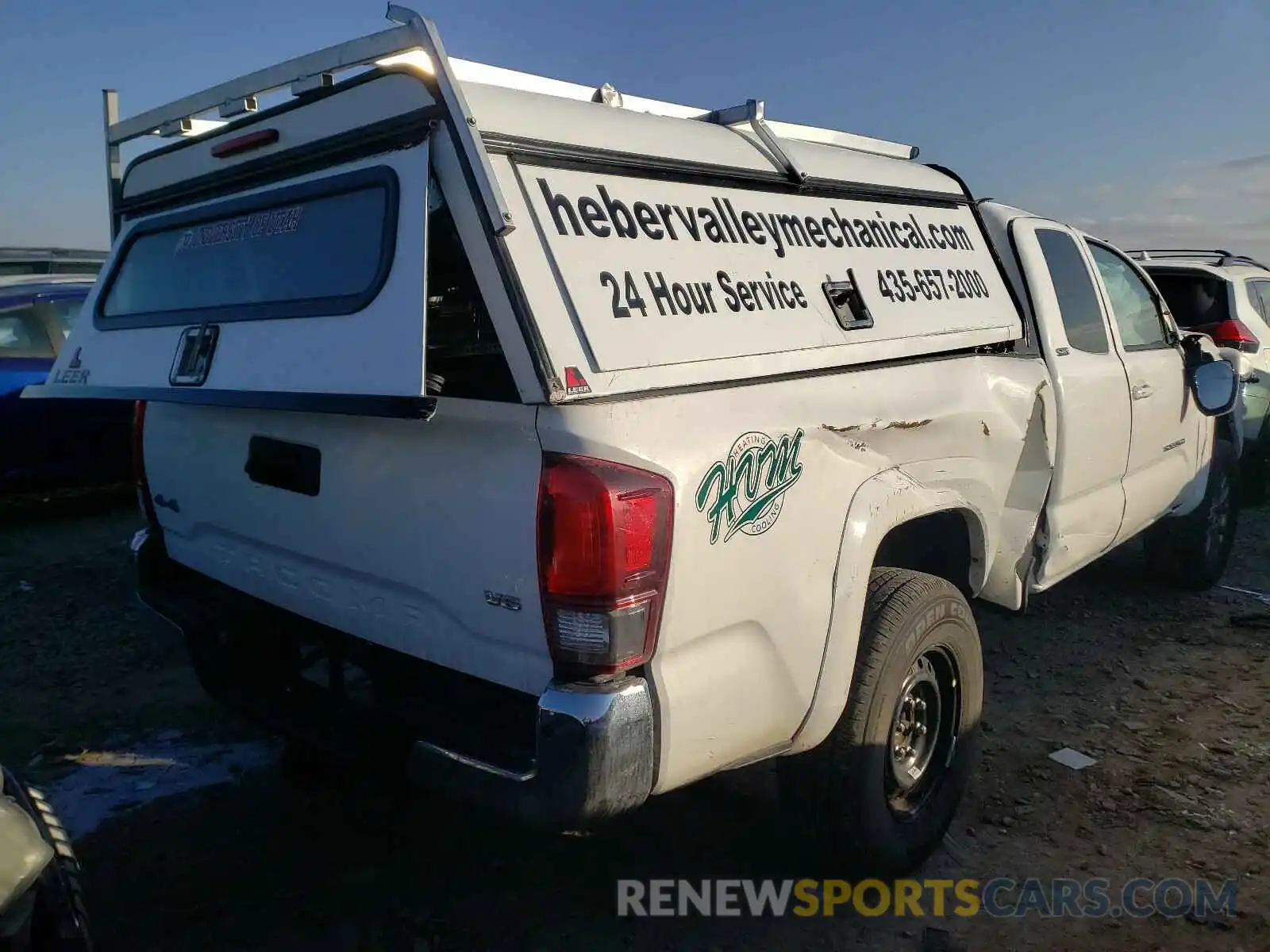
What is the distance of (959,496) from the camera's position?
318 cm

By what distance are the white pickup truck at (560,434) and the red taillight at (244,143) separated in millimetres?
12

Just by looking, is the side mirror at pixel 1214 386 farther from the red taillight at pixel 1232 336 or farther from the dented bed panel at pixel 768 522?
the dented bed panel at pixel 768 522

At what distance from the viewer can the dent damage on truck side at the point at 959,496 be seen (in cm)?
266

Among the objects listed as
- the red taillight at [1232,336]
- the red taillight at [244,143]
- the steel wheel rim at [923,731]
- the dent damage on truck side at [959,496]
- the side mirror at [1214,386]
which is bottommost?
the steel wheel rim at [923,731]

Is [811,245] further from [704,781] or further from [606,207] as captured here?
[704,781]

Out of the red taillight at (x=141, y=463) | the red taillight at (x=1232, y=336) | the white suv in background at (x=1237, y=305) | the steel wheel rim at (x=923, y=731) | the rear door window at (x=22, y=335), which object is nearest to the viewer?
the steel wheel rim at (x=923, y=731)

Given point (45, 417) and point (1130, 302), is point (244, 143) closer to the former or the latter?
point (1130, 302)

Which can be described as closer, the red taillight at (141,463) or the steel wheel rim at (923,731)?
the steel wheel rim at (923,731)

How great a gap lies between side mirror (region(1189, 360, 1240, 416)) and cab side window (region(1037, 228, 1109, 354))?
1072mm

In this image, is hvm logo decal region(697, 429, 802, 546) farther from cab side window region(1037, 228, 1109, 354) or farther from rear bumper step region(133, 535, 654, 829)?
cab side window region(1037, 228, 1109, 354)

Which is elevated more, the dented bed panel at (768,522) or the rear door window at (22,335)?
the rear door window at (22,335)

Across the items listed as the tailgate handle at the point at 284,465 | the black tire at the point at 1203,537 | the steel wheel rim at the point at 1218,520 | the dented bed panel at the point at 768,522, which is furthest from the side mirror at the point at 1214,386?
the tailgate handle at the point at 284,465

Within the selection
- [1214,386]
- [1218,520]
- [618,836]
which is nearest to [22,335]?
[618,836]

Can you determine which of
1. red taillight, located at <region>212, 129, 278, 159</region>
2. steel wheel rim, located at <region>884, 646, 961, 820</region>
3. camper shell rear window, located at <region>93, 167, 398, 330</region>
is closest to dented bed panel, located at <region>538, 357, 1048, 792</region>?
steel wheel rim, located at <region>884, 646, 961, 820</region>
